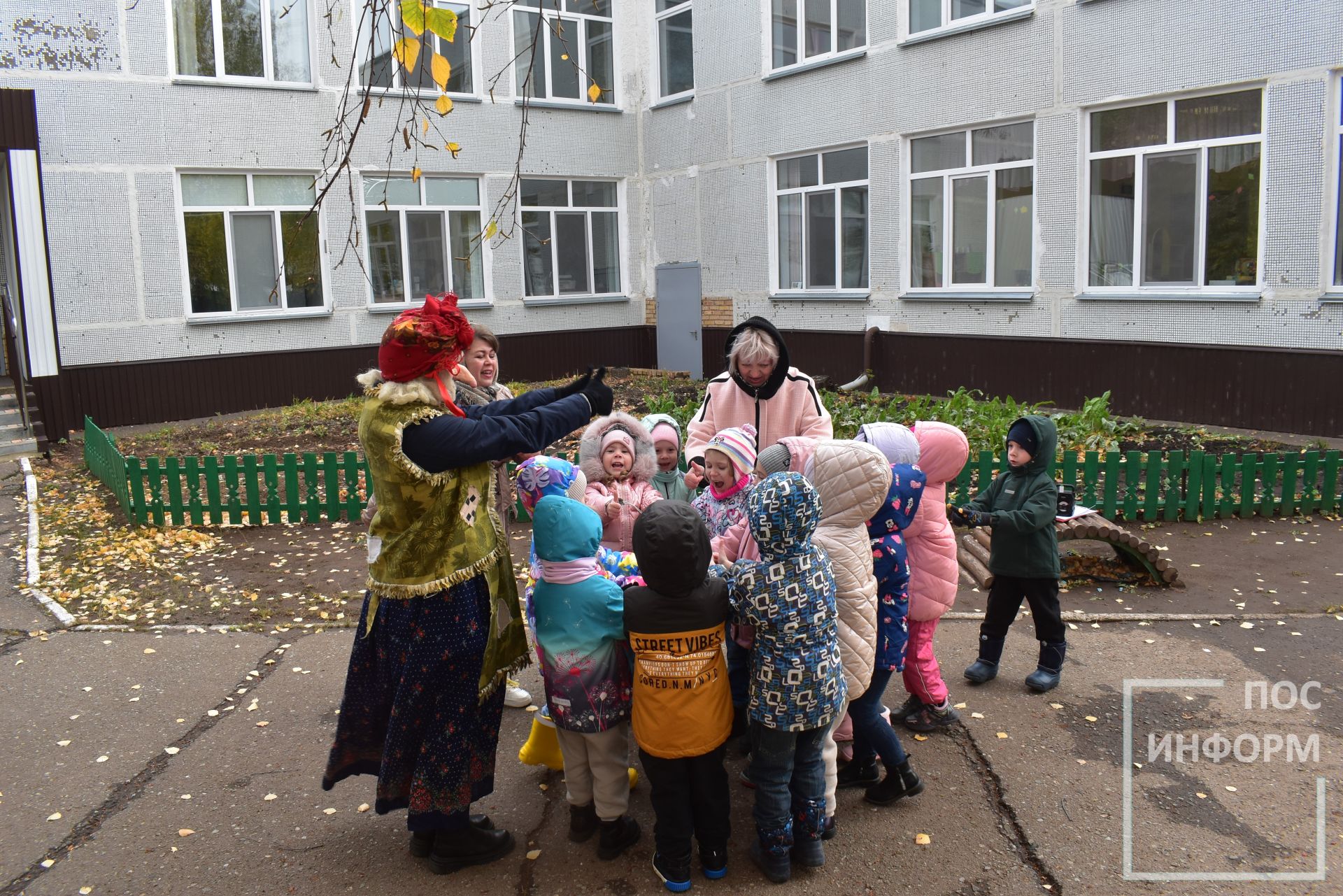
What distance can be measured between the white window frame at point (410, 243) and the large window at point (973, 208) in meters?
6.95

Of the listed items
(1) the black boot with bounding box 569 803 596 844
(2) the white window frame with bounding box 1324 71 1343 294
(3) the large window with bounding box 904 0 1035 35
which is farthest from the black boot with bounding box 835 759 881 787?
(3) the large window with bounding box 904 0 1035 35

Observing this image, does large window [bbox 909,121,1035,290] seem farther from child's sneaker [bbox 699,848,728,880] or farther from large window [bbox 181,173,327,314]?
child's sneaker [bbox 699,848,728,880]

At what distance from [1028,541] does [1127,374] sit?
27.6 feet

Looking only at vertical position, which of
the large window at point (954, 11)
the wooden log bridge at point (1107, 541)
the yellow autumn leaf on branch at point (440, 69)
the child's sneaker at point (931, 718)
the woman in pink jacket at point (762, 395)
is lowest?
the child's sneaker at point (931, 718)

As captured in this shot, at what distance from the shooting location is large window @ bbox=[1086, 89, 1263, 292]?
10820 millimetres

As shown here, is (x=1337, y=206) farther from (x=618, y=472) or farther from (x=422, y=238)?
(x=422, y=238)

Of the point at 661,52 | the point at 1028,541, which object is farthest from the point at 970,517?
the point at 661,52

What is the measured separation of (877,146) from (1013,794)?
1240cm

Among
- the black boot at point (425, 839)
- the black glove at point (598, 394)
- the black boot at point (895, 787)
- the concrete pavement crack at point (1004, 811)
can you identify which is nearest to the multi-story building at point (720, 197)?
the black glove at point (598, 394)

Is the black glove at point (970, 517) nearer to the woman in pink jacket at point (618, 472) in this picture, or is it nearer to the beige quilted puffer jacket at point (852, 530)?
the beige quilted puffer jacket at point (852, 530)

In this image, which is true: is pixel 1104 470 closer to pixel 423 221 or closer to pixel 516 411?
pixel 516 411

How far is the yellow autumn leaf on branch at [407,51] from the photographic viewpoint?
3.01 m

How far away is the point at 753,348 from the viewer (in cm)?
446

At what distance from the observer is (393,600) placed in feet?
10.6
